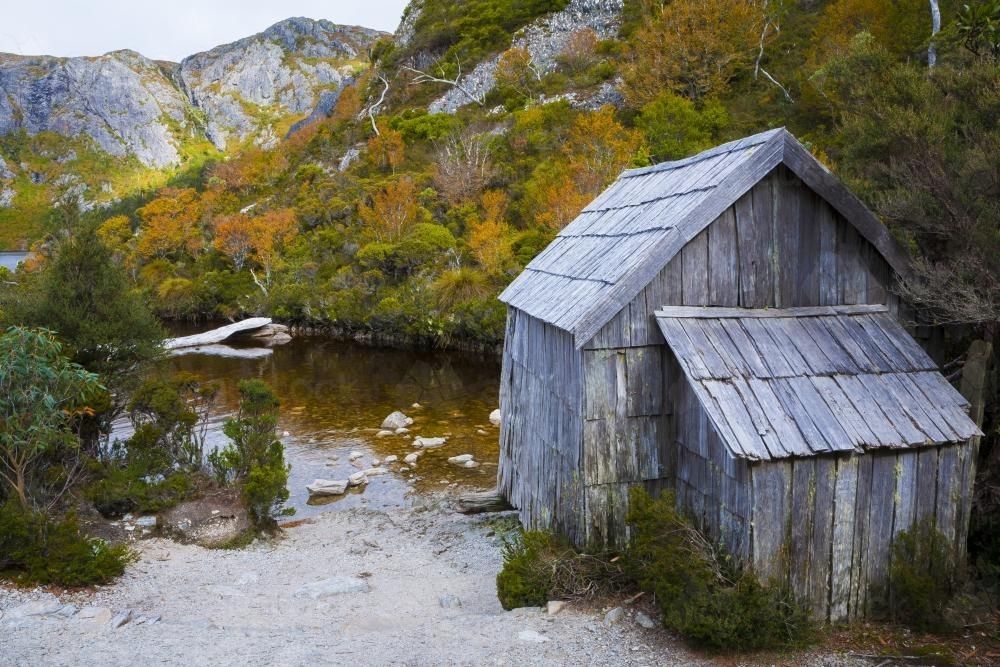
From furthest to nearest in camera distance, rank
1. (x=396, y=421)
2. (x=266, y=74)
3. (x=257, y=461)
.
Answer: (x=266, y=74), (x=396, y=421), (x=257, y=461)

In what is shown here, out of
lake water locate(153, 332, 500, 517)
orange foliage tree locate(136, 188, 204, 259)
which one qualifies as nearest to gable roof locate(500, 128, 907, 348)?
lake water locate(153, 332, 500, 517)

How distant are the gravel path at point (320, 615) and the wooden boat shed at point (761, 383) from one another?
4.24 feet

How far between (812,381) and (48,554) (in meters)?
10.2

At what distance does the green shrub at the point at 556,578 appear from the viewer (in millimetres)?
7461

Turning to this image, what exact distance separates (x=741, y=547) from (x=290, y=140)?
8228cm

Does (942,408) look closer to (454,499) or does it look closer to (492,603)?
(492,603)

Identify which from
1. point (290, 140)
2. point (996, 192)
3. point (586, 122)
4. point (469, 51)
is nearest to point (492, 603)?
point (996, 192)

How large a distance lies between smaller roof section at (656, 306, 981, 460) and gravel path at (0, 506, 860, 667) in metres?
2.16

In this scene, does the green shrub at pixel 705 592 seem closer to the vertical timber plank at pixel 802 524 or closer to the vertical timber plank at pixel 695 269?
the vertical timber plank at pixel 802 524

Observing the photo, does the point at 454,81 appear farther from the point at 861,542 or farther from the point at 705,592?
the point at 705,592

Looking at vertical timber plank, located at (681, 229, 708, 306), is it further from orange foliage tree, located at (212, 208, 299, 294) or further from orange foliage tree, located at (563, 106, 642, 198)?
orange foliage tree, located at (212, 208, 299, 294)

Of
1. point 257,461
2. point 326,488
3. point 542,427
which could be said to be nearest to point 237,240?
point 326,488

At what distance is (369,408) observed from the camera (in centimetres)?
2216

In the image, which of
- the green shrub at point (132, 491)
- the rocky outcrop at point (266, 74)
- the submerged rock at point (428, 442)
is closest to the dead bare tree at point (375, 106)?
the submerged rock at point (428, 442)
